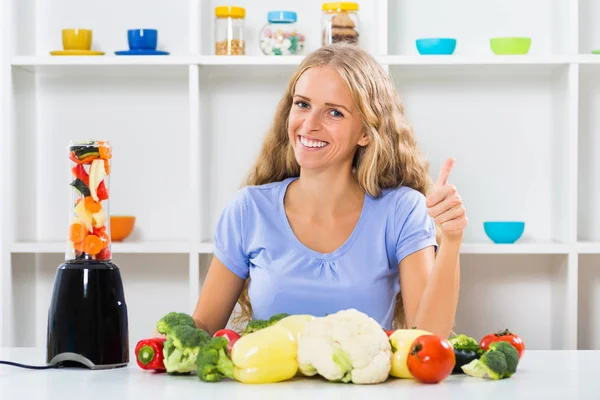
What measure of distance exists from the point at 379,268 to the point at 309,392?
891 millimetres

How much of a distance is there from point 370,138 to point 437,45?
0.84m

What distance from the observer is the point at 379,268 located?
2.08 meters

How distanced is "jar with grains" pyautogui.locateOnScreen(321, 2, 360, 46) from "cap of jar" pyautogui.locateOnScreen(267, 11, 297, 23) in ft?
0.34

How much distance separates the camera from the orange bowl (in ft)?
9.77

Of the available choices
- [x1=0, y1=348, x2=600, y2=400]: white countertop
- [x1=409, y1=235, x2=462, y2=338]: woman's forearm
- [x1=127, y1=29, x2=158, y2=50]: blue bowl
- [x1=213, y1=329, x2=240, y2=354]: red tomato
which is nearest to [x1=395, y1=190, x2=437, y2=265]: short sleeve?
[x1=409, y1=235, x2=462, y2=338]: woman's forearm

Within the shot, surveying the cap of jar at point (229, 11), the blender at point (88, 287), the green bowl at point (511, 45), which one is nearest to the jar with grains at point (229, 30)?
the cap of jar at point (229, 11)

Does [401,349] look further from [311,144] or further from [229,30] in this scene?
[229,30]

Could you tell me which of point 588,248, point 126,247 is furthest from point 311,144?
point 588,248

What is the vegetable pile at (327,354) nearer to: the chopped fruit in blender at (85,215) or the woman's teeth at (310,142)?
the chopped fruit in blender at (85,215)

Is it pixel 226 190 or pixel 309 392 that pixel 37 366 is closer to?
pixel 309 392

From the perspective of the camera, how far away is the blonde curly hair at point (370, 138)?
82.8 inches

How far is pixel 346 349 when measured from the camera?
1.23m

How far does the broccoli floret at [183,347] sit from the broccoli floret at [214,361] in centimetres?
2

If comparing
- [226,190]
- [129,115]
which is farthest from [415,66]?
[129,115]
